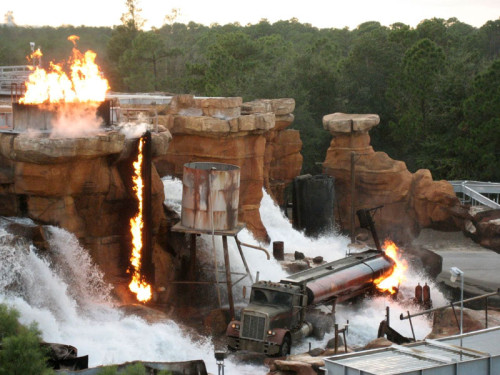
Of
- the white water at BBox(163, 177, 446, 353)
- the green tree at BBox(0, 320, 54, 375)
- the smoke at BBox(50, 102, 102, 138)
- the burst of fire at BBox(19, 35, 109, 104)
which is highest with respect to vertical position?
the burst of fire at BBox(19, 35, 109, 104)

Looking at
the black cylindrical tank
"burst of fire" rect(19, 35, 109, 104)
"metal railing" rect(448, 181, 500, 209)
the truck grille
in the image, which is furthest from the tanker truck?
"metal railing" rect(448, 181, 500, 209)

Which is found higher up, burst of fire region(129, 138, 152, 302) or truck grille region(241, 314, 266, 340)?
burst of fire region(129, 138, 152, 302)

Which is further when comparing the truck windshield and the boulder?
the boulder

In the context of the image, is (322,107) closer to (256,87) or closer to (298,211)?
(256,87)

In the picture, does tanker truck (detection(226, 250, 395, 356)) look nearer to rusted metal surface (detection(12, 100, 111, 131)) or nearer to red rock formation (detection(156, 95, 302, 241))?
rusted metal surface (detection(12, 100, 111, 131))

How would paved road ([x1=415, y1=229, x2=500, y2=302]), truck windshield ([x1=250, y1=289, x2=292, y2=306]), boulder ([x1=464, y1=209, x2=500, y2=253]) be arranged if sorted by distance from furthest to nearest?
1. boulder ([x1=464, y1=209, x2=500, y2=253])
2. paved road ([x1=415, y1=229, x2=500, y2=302])
3. truck windshield ([x1=250, y1=289, x2=292, y2=306])

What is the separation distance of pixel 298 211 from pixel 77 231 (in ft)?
67.7

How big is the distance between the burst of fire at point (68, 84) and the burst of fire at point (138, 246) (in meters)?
2.65

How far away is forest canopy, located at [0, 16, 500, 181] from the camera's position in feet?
194

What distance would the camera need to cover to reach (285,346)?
1140 inches

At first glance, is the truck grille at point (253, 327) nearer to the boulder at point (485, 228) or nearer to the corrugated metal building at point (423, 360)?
the corrugated metal building at point (423, 360)

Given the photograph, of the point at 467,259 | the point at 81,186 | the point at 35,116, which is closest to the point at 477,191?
the point at 467,259

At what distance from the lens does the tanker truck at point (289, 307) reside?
28.8m

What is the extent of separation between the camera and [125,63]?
70500 millimetres
